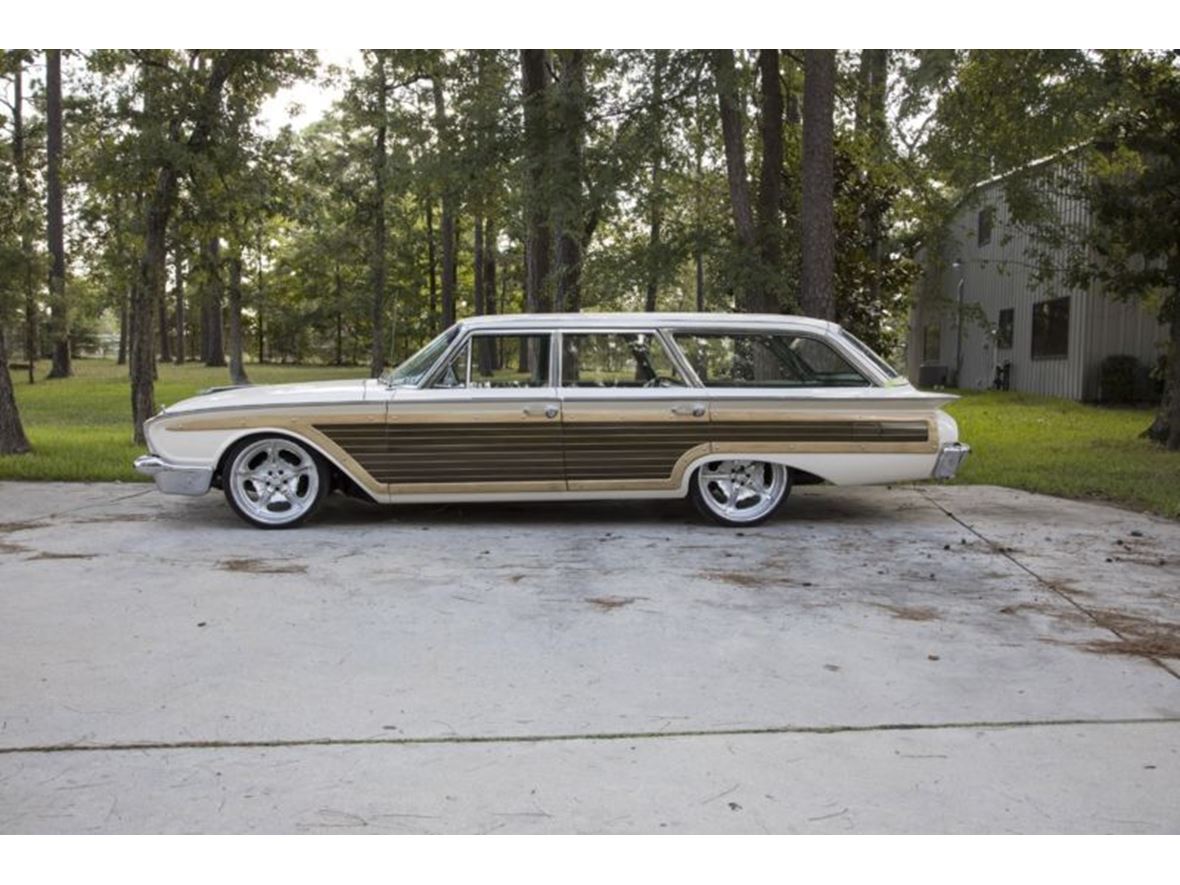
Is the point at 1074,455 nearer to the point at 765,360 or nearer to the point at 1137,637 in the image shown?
the point at 765,360

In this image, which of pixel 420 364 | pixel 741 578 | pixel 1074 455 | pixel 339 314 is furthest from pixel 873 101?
pixel 339 314

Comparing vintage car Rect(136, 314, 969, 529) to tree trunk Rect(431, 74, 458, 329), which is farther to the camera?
tree trunk Rect(431, 74, 458, 329)

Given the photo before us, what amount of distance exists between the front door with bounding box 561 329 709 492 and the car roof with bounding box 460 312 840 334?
31cm

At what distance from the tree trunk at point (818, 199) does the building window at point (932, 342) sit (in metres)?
19.7

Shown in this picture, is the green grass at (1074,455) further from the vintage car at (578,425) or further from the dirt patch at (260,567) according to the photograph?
the dirt patch at (260,567)

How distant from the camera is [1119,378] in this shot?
20359 millimetres

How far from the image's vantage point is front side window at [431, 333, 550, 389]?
7.78 metres

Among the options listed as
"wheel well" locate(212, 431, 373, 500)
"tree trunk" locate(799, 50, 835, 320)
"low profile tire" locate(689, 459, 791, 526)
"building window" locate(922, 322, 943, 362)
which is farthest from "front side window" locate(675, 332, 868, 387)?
"building window" locate(922, 322, 943, 362)

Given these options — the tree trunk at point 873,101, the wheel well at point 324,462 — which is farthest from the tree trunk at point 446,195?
the wheel well at point 324,462

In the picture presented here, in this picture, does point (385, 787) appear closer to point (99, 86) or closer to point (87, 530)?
point (87, 530)

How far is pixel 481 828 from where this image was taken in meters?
2.91

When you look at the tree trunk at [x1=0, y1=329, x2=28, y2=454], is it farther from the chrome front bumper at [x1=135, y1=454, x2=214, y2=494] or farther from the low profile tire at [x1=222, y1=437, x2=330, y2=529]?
the low profile tire at [x1=222, y1=437, x2=330, y2=529]

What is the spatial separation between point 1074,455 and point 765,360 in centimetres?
615

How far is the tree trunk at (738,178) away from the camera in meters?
12.3
